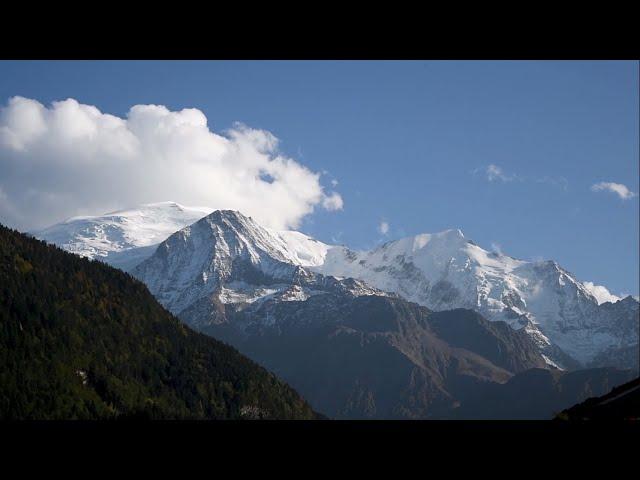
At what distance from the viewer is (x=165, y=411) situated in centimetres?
11794

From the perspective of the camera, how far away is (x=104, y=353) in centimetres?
12594

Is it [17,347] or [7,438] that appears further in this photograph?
[17,347]

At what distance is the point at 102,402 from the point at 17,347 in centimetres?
1329

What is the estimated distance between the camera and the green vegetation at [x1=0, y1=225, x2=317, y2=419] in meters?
111

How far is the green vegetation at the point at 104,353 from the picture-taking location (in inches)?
4365

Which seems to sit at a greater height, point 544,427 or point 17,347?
point 17,347

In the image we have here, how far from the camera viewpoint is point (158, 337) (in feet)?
456

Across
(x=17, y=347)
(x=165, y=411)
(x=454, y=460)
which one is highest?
(x=17, y=347)
